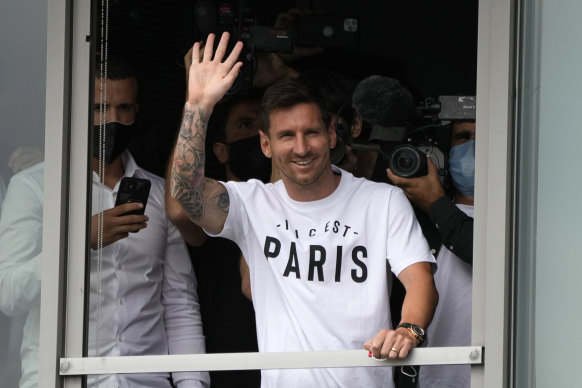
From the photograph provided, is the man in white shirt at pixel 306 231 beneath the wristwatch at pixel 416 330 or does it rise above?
above

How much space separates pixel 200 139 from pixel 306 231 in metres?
0.56

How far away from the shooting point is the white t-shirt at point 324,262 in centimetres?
407

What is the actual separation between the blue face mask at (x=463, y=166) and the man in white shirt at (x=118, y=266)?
1.07 m

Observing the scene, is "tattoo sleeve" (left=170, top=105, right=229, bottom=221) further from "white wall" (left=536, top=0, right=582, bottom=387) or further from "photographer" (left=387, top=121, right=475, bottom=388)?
"white wall" (left=536, top=0, right=582, bottom=387)

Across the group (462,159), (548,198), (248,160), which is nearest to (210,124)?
(248,160)

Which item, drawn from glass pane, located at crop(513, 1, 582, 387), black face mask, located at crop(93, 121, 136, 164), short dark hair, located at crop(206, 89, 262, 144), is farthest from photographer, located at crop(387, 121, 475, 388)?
black face mask, located at crop(93, 121, 136, 164)

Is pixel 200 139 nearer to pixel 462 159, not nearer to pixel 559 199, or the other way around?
pixel 462 159

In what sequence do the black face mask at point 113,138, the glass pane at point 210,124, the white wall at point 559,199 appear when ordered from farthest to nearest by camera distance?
1. the glass pane at point 210,124
2. the black face mask at point 113,138
3. the white wall at point 559,199

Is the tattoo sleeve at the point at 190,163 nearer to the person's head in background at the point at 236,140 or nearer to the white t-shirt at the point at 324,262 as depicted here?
the white t-shirt at the point at 324,262

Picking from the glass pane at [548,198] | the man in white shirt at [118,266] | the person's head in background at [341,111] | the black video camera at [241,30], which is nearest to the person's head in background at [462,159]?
the person's head in background at [341,111]

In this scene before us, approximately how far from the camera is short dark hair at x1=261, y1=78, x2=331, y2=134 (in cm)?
438

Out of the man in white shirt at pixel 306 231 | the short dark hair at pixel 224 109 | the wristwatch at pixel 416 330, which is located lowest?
the wristwatch at pixel 416 330

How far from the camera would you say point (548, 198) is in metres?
3.72

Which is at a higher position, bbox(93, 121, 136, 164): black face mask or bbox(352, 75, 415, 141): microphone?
bbox(352, 75, 415, 141): microphone
